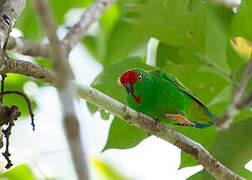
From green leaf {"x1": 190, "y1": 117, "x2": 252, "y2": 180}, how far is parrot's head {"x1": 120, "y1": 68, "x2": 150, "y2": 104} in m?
0.71

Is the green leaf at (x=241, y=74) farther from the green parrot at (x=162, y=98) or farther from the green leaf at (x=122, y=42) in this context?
the green leaf at (x=122, y=42)

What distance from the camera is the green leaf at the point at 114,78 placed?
3039mm

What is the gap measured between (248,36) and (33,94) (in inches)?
72.3

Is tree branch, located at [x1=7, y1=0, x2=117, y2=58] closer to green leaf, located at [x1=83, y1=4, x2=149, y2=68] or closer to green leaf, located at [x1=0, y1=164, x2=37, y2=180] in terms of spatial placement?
green leaf, located at [x1=83, y1=4, x2=149, y2=68]

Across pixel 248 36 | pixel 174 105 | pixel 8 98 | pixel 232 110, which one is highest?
pixel 232 110

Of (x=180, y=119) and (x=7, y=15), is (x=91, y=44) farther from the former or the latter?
(x=7, y=15)

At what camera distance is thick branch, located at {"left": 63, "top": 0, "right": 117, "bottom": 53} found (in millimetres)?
3200

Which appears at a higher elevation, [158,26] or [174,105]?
[158,26]

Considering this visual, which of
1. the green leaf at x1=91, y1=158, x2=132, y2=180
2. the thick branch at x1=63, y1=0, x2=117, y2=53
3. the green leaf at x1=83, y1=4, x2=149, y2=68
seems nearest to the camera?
the thick branch at x1=63, y1=0, x2=117, y2=53

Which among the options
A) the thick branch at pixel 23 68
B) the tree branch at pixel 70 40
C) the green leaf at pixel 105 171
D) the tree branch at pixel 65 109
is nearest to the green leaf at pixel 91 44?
the tree branch at pixel 70 40

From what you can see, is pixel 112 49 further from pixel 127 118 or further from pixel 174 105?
pixel 127 118

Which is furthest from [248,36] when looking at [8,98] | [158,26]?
[8,98]

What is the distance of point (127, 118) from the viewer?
7.55 feet

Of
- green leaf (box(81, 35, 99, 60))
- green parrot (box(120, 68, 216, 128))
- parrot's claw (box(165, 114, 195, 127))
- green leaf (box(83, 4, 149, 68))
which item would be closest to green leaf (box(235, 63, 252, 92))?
green parrot (box(120, 68, 216, 128))
